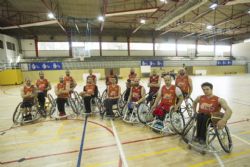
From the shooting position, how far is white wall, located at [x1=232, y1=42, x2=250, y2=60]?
77.2ft

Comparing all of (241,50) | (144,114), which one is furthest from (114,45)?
(241,50)

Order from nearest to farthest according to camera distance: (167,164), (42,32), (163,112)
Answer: (167,164)
(163,112)
(42,32)

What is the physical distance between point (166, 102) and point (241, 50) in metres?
25.8

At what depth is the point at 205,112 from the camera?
2699 mm

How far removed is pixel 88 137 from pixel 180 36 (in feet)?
69.0

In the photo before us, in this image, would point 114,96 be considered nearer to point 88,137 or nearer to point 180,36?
point 88,137

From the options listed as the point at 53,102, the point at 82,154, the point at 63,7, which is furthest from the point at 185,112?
the point at 63,7

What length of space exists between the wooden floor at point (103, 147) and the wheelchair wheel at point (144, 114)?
0.19m

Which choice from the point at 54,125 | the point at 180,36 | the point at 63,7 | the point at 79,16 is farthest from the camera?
the point at 180,36

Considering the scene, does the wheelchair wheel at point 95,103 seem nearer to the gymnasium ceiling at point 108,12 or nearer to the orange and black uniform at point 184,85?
the orange and black uniform at point 184,85

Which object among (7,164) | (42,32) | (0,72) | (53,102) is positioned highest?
(42,32)

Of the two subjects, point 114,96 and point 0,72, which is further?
point 0,72

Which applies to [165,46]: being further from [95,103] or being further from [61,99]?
[61,99]

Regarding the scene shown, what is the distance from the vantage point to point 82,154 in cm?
284
